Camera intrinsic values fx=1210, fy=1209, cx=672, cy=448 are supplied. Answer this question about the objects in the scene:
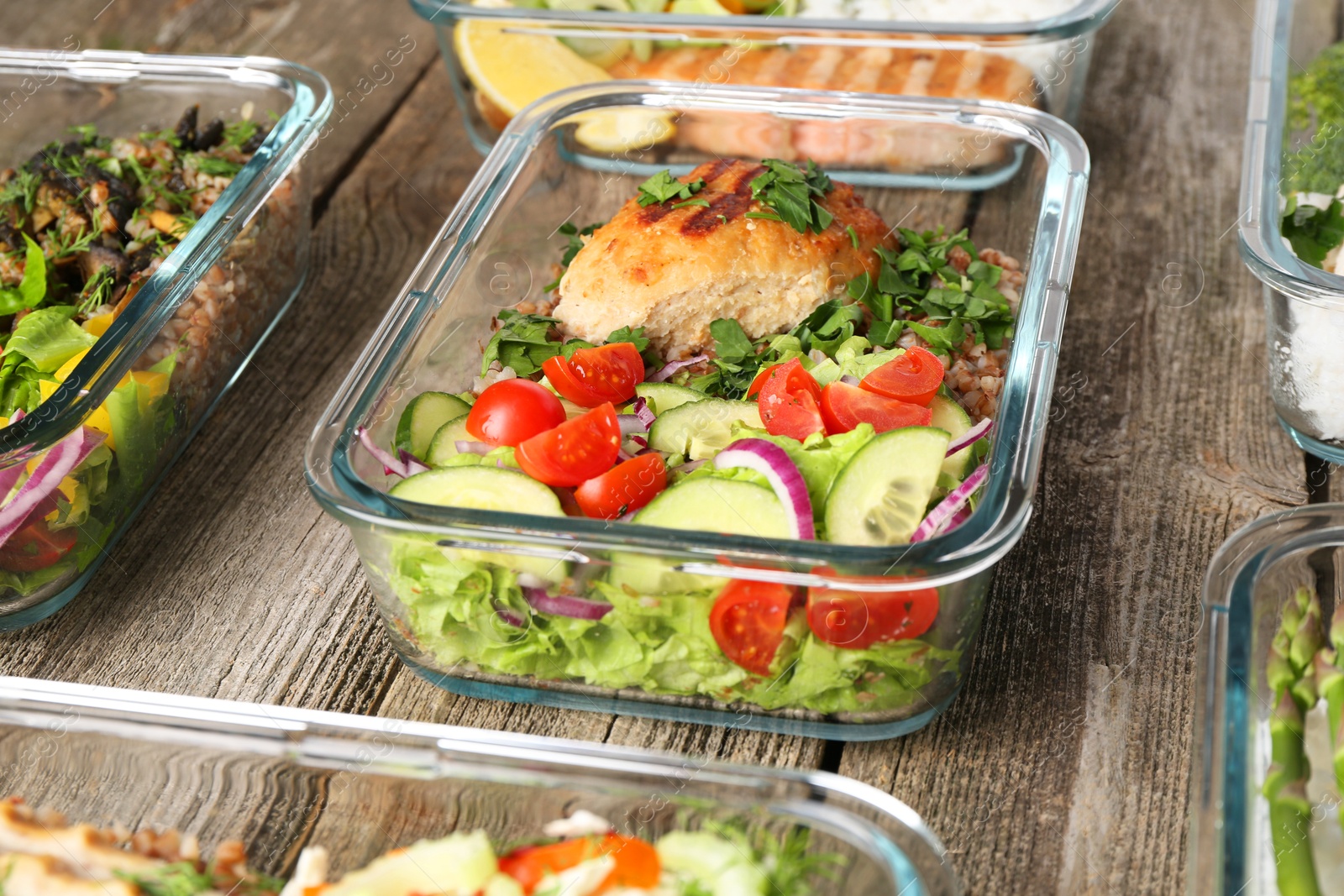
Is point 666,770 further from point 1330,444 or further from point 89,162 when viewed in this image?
point 89,162

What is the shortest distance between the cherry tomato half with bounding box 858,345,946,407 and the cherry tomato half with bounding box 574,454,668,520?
1.18 ft

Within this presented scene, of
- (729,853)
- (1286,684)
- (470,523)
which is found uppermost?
(470,523)

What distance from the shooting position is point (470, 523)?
1506mm

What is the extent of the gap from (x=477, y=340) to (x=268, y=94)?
0.91 metres

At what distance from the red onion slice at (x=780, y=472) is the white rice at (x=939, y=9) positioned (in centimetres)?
148

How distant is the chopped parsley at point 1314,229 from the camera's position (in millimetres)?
2104

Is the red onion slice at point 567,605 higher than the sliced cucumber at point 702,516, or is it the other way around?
the sliced cucumber at point 702,516

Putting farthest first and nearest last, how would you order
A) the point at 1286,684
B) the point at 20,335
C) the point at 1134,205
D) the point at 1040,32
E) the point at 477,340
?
the point at 1134,205 → the point at 1040,32 → the point at 477,340 → the point at 20,335 → the point at 1286,684

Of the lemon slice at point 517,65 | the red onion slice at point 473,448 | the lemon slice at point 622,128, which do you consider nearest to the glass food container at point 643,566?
the red onion slice at point 473,448

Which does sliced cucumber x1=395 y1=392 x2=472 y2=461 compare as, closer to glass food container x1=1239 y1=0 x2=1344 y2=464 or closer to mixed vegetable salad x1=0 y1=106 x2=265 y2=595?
mixed vegetable salad x1=0 y1=106 x2=265 y2=595

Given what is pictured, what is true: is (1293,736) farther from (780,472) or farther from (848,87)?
(848,87)

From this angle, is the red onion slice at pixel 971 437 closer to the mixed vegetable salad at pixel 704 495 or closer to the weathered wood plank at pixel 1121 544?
the mixed vegetable salad at pixel 704 495

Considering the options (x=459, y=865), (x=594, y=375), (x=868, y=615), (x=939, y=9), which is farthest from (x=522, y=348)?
(x=939, y=9)

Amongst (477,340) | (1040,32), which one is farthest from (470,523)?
(1040,32)
